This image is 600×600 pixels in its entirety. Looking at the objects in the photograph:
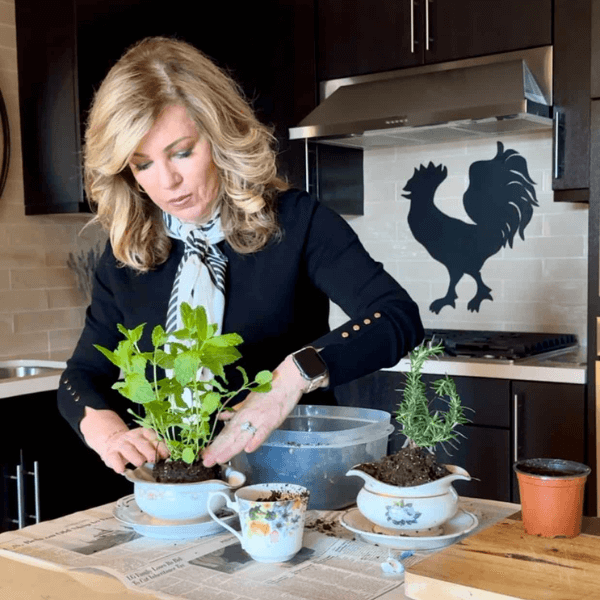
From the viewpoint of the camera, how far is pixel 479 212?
3.52 m

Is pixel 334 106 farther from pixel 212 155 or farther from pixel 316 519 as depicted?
pixel 316 519

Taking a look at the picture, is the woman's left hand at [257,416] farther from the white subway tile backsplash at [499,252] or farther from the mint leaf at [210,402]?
the white subway tile backsplash at [499,252]

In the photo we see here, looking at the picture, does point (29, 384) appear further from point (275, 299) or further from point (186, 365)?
point (186, 365)

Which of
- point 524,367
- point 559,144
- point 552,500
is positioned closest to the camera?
point 552,500

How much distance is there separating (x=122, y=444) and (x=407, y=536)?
0.45 metres

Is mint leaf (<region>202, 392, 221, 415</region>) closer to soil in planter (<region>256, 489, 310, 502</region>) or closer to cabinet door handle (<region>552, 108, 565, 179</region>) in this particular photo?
soil in planter (<region>256, 489, 310, 502</region>)

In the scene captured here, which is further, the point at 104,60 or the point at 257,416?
the point at 104,60

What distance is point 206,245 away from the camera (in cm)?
176

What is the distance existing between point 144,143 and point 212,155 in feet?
0.45

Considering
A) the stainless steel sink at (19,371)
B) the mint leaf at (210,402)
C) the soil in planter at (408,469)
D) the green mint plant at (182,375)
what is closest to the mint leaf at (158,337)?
the green mint plant at (182,375)

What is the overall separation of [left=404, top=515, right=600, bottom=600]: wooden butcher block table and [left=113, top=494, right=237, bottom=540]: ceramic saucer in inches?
13.7

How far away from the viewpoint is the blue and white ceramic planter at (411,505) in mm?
1177

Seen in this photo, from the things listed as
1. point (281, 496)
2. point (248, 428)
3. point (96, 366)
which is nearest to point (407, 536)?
point (281, 496)

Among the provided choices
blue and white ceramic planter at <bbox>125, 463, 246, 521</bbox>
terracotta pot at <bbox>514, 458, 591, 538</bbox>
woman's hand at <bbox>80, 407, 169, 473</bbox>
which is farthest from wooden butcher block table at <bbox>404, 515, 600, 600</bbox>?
woman's hand at <bbox>80, 407, 169, 473</bbox>
